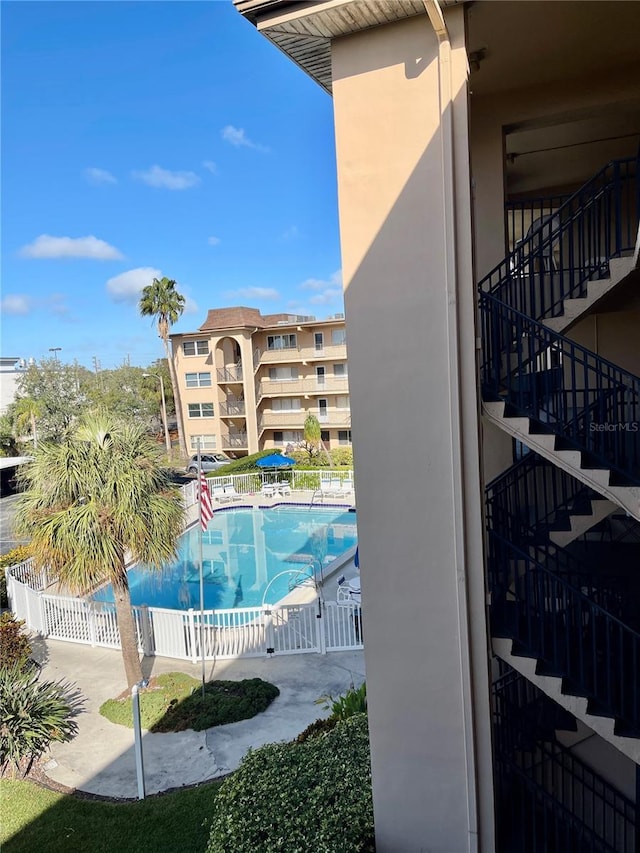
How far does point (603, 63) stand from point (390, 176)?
9.55 feet

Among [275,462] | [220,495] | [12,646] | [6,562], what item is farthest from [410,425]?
[275,462]

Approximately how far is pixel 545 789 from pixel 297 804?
2.82 metres

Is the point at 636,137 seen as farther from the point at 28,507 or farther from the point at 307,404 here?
the point at 307,404

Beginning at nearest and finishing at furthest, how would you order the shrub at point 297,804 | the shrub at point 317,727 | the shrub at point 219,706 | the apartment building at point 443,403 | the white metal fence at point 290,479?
the apartment building at point 443,403 → the shrub at point 297,804 → the shrub at point 317,727 → the shrub at point 219,706 → the white metal fence at point 290,479

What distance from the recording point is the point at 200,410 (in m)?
37.9

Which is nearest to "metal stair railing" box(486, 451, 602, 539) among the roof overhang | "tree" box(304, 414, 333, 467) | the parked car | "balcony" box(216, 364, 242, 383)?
the roof overhang

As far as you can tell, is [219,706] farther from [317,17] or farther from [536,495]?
[317,17]

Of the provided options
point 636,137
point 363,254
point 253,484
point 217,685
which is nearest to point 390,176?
point 363,254

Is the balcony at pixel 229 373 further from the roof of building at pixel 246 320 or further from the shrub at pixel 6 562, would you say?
the shrub at pixel 6 562

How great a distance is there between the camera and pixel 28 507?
9.98 meters

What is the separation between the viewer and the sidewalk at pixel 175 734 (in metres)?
8.16

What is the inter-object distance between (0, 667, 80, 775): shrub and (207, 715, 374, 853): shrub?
14.0ft

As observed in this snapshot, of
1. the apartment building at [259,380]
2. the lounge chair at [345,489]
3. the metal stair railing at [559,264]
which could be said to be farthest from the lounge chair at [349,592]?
the apartment building at [259,380]

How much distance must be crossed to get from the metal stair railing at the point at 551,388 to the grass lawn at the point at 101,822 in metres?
5.55
